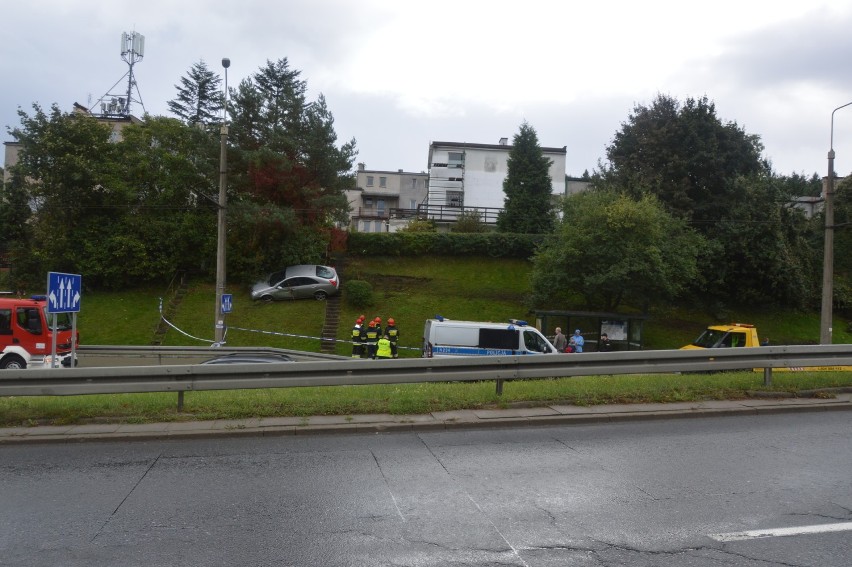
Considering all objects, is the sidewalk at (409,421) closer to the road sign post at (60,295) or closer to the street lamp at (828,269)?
the road sign post at (60,295)

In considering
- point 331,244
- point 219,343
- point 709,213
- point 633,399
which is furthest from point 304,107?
point 633,399

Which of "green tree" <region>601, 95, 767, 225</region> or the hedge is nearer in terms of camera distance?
"green tree" <region>601, 95, 767, 225</region>

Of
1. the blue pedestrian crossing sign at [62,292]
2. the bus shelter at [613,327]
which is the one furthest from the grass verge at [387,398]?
the bus shelter at [613,327]

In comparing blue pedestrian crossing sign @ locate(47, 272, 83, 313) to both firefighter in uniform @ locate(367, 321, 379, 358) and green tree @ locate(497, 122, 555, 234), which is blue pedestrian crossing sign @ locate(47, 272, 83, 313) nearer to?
firefighter in uniform @ locate(367, 321, 379, 358)

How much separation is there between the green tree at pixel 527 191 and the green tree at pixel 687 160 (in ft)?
22.1

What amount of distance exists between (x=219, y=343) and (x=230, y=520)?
1916 cm

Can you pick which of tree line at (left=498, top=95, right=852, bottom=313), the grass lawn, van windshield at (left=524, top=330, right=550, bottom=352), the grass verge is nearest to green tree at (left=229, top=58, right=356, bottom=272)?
the grass lawn

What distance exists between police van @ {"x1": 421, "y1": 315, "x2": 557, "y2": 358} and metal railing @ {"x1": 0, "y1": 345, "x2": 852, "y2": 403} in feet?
25.0

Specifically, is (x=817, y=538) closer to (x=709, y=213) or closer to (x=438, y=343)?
(x=438, y=343)

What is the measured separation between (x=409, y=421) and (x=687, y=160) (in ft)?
109

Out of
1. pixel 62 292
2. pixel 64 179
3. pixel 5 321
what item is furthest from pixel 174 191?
pixel 62 292

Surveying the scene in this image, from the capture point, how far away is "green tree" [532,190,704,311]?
29391mm

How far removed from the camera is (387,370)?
9.62 m

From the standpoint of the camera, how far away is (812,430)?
8.41 metres
